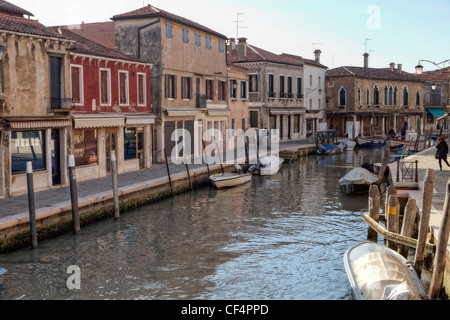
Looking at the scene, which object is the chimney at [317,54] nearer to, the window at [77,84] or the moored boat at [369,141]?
the moored boat at [369,141]

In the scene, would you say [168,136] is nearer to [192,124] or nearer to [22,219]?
[192,124]

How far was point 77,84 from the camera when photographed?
20.1 metres

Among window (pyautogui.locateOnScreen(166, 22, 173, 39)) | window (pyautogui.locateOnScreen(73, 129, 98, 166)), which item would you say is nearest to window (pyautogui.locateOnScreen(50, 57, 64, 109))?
window (pyautogui.locateOnScreen(73, 129, 98, 166))

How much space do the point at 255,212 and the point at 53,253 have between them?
24.9ft

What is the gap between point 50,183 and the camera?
18125mm

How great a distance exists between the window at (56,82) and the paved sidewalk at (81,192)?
2.87 meters

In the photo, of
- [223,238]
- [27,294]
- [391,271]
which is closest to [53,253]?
[27,294]

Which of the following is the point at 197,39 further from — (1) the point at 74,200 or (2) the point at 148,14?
(1) the point at 74,200

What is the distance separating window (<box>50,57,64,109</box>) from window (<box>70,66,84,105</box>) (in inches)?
37.9

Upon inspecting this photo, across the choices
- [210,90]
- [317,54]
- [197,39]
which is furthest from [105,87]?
[317,54]

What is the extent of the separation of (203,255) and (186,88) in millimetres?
16831

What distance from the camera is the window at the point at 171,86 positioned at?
87.8ft

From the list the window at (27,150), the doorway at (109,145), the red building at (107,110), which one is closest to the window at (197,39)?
the red building at (107,110)
